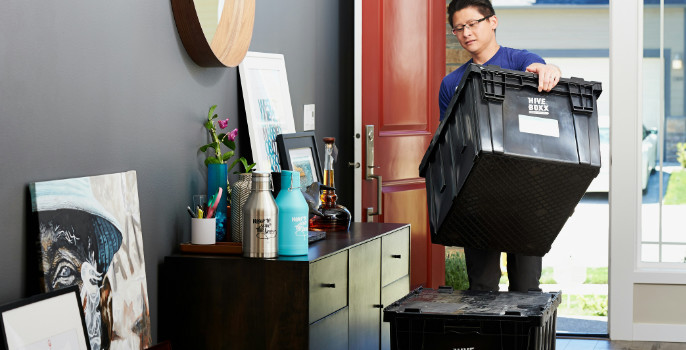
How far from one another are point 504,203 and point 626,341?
8.57 feet

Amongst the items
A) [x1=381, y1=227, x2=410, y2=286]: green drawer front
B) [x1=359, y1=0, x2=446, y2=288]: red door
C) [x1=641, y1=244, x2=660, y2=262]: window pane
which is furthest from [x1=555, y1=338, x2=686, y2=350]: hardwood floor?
[x1=381, y1=227, x2=410, y2=286]: green drawer front

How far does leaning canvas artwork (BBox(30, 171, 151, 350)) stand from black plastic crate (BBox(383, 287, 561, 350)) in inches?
25.9

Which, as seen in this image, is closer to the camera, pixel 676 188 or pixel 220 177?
pixel 220 177

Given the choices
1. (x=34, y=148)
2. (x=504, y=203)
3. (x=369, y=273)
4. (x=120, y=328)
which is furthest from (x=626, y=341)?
(x=34, y=148)

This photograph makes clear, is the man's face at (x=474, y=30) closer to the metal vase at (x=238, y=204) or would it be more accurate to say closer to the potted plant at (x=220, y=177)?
the potted plant at (x=220, y=177)

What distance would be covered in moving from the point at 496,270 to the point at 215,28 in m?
1.37

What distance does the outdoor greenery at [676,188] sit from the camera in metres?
4.73

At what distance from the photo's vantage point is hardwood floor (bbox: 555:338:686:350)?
453cm

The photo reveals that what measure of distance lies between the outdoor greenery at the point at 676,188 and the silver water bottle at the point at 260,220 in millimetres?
3077

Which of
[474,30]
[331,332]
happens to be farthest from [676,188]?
[331,332]

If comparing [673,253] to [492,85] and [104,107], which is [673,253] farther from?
[104,107]

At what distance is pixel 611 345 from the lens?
15.1 ft

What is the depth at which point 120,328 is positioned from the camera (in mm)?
2080

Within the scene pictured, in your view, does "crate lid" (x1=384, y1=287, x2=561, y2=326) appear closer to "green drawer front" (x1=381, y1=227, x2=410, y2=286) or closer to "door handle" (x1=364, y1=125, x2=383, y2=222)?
"green drawer front" (x1=381, y1=227, x2=410, y2=286)
